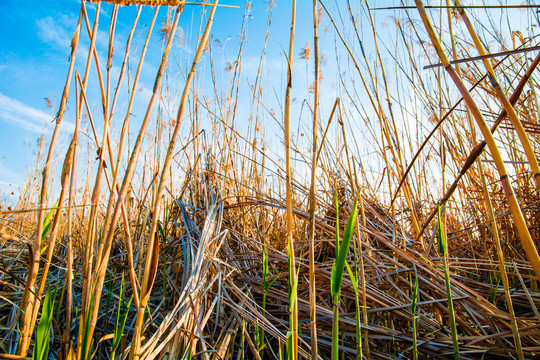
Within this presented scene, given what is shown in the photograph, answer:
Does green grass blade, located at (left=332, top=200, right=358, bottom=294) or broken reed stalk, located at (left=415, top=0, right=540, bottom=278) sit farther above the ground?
broken reed stalk, located at (left=415, top=0, right=540, bottom=278)

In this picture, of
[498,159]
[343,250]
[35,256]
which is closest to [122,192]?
[35,256]

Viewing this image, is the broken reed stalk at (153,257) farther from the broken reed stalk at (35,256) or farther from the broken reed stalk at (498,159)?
the broken reed stalk at (498,159)

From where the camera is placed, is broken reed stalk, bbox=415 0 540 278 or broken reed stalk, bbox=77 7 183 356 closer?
broken reed stalk, bbox=415 0 540 278

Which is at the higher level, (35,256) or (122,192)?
(122,192)

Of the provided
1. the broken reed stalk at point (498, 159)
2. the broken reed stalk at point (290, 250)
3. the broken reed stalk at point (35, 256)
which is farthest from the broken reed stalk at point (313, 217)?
the broken reed stalk at point (35, 256)

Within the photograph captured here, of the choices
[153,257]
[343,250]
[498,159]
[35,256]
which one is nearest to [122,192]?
[153,257]

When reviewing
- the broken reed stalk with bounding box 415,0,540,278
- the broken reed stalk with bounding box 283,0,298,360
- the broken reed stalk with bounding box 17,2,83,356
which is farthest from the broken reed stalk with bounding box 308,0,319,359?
the broken reed stalk with bounding box 17,2,83,356

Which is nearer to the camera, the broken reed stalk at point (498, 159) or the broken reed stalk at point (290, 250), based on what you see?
the broken reed stalk at point (498, 159)

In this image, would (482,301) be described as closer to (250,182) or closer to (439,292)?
(439,292)

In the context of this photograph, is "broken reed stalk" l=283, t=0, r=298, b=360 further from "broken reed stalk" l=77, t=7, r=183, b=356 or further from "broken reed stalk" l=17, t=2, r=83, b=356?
"broken reed stalk" l=17, t=2, r=83, b=356

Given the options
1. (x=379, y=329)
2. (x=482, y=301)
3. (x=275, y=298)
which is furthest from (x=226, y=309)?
(x=482, y=301)

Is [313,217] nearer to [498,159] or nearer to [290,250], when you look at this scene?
[290,250]

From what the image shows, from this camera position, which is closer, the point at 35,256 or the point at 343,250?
the point at 343,250

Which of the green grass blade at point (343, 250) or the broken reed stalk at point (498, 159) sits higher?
the broken reed stalk at point (498, 159)
